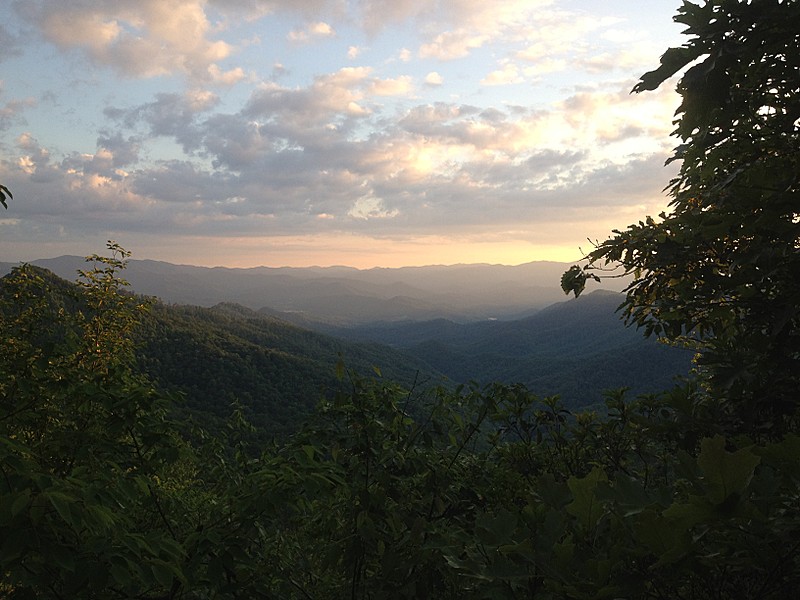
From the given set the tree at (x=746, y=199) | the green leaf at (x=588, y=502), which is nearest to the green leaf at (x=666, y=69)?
the tree at (x=746, y=199)

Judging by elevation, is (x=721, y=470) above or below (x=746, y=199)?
below

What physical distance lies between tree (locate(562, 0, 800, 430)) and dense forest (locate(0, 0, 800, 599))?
0.01m

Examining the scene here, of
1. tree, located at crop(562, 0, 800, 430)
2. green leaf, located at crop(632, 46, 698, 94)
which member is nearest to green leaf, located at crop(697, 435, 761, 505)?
tree, located at crop(562, 0, 800, 430)

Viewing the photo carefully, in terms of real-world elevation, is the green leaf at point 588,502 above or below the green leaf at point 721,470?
below

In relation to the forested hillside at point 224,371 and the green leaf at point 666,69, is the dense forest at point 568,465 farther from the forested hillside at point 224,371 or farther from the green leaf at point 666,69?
the forested hillside at point 224,371

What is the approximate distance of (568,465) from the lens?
4641 mm

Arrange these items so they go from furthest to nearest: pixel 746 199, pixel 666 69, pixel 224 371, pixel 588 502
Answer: pixel 224 371 < pixel 666 69 < pixel 746 199 < pixel 588 502

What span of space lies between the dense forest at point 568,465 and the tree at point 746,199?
15 mm

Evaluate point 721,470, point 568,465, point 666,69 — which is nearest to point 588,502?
point 721,470

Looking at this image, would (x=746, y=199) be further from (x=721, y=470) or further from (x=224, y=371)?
(x=224, y=371)

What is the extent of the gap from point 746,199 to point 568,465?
10.3ft

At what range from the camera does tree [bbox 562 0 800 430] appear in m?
2.46

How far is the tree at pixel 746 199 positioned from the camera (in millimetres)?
2455

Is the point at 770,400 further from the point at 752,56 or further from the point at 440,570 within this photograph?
the point at 440,570
